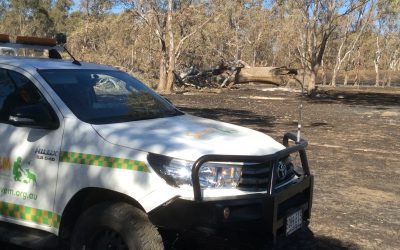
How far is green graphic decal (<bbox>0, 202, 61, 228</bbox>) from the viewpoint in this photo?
4.33 meters

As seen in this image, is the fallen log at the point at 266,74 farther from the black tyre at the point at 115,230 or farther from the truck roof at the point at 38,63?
the black tyre at the point at 115,230

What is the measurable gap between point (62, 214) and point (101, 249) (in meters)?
0.45

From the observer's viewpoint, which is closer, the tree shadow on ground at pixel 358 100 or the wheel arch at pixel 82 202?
the wheel arch at pixel 82 202

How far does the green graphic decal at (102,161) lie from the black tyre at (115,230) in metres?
0.30

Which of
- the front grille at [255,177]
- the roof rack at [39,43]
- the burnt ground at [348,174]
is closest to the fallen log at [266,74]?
the burnt ground at [348,174]

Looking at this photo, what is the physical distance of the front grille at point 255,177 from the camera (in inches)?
156

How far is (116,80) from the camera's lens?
18.0 ft

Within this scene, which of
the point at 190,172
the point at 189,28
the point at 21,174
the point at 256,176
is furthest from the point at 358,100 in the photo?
the point at 190,172

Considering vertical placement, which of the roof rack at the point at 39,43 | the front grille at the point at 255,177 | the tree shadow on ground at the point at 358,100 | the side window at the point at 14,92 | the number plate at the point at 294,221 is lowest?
the tree shadow on ground at the point at 358,100

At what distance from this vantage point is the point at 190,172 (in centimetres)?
385

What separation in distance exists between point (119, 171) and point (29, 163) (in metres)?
0.93

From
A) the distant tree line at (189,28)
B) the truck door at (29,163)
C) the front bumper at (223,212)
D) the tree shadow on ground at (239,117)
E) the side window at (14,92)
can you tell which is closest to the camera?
the front bumper at (223,212)

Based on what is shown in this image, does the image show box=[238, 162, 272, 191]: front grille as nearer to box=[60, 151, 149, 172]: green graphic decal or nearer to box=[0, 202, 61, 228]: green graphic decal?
box=[60, 151, 149, 172]: green graphic decal

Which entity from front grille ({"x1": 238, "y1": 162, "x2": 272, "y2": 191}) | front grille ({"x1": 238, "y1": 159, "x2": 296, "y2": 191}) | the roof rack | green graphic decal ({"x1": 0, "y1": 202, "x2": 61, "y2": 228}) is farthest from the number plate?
the roof rack
